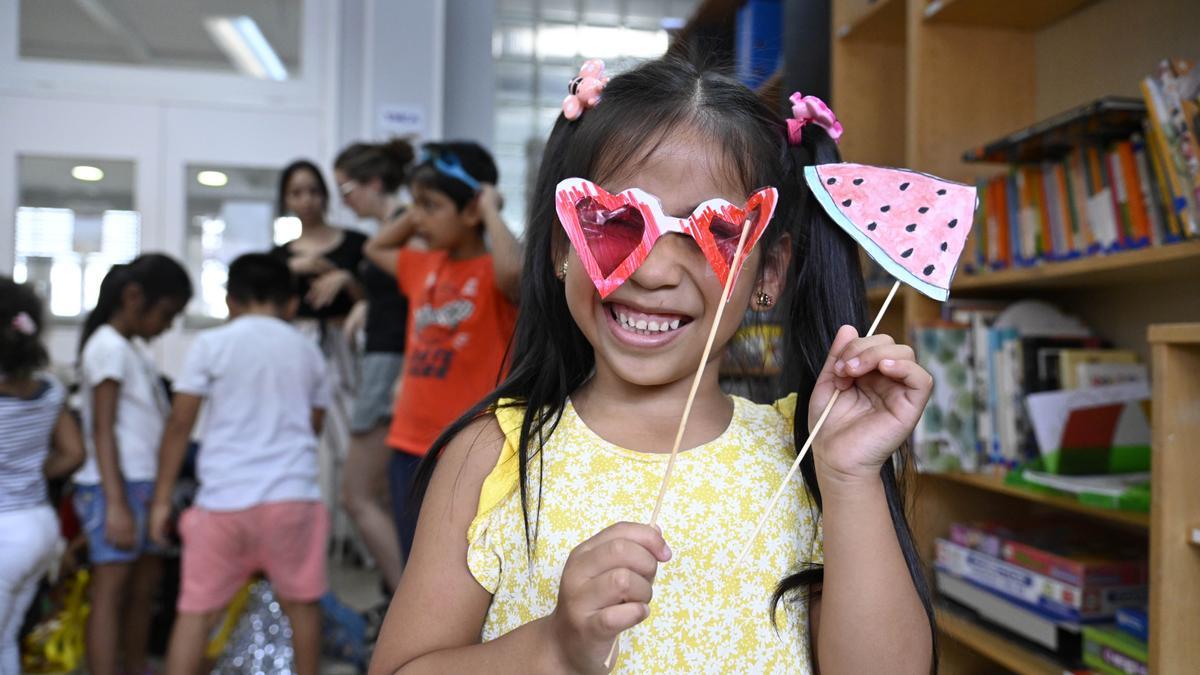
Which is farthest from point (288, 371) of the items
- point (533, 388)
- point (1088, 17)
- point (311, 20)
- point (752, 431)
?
point (311, 20)

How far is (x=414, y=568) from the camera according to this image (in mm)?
962

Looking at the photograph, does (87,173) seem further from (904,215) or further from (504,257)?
(904,215)

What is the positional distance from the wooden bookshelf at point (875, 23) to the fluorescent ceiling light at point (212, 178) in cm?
281

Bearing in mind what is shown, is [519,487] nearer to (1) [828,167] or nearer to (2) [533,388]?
(2) [533,388]

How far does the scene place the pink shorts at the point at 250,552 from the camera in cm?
236

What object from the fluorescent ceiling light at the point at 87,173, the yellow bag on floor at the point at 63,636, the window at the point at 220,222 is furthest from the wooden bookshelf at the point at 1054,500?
the fluorescent ceiling light at the point at 87,173

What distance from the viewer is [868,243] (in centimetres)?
95

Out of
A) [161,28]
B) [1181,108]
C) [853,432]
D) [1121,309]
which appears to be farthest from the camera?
[161,28]

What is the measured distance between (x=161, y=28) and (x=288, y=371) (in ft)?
8.40

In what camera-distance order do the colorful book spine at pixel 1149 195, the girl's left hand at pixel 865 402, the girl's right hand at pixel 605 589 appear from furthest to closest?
the colorful book spine at pixel 1149 195
the girl's left hand at pixel 865 402
the girl's right hand at pixel 605 589

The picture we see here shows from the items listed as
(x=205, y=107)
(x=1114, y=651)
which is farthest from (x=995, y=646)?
(x=205, y=107)

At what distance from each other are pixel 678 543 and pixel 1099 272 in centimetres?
Answer: 123

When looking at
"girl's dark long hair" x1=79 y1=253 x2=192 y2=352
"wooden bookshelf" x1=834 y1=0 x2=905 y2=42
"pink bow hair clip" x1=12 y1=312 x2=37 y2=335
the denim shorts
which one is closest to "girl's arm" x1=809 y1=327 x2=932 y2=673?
"wooden bookshelf" x1=834 y1=0 x2=905 y2=42

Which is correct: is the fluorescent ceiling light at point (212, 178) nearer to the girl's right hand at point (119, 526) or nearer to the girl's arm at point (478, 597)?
the girl's right hand at point (119, 526)
